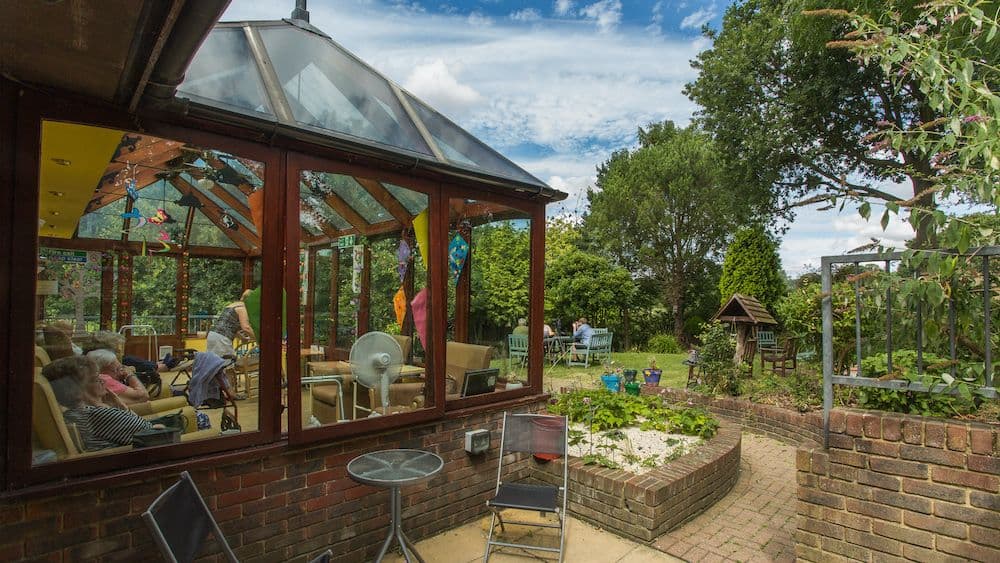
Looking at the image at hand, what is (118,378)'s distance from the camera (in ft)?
12.0

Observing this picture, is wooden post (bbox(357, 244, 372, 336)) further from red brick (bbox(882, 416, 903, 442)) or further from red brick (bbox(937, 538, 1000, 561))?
red brick (bbox(937, 538, 1000, 561))

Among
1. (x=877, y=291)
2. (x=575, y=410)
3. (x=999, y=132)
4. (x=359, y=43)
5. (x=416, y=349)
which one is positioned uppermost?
(x=359, y=43)

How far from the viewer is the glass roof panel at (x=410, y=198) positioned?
3992 millimetres

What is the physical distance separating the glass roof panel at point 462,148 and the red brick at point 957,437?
3374mm

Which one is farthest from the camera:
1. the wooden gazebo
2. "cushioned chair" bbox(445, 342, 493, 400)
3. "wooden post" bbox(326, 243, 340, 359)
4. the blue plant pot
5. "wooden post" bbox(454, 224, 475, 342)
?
the wooden gazebo

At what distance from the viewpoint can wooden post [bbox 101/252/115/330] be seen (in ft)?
12.0

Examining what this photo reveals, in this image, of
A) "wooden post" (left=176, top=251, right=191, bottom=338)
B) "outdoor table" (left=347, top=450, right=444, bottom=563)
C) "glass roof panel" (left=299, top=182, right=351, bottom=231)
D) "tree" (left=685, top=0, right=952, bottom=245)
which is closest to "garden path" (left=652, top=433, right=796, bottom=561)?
"outdoor table" (left=347, top=450, right=444, bottom=563)

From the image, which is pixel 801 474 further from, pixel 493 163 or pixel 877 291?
pixel 493 163

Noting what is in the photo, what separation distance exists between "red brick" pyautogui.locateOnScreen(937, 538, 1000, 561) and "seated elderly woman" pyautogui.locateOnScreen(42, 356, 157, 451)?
440cm

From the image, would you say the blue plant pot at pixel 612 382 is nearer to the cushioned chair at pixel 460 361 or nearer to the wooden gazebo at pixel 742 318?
the wooden gazebo at pixel 742 318

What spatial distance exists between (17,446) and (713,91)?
44.4ft

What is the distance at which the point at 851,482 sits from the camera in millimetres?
2895

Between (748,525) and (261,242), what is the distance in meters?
4.35

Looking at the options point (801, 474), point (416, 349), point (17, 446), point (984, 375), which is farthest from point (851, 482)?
point (17, 446)
